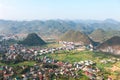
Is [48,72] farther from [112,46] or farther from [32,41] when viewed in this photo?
[32,41]

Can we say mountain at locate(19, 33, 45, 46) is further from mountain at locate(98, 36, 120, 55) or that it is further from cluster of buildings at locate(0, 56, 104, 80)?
cluster of buildings at locate(0, 56, 104, 80)

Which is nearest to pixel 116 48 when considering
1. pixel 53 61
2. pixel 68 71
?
pixel 53 61

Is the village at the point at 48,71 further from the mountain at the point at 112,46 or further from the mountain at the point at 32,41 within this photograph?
the mountain at the point at 32,41

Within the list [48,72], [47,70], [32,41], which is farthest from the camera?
[32,41]

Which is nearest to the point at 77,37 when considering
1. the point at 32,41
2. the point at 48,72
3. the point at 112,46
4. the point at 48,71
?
the point at 32,41

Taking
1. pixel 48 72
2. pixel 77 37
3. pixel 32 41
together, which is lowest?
pixel 48 72

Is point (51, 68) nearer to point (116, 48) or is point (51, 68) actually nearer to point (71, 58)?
point (71, 58)

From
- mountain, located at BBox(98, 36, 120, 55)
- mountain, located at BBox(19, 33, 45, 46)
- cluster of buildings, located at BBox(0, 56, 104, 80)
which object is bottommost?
cluster of buildings, located at BBox(0, 56, 104, 80)

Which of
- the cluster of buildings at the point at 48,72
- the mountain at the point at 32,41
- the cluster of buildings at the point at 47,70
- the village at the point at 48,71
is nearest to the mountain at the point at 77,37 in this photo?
the mountain at the point at 32,41

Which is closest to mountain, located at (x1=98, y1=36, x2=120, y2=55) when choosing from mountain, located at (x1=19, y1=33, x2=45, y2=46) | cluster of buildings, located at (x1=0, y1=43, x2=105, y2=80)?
mountain, located at (x1=19, y1=33, x2=45, y2=46)

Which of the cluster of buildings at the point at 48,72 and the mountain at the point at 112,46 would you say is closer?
the cluster of buildings at the point at 48,72

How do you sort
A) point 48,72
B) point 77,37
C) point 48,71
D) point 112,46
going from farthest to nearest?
point 77,37 → point 112,46 → point 48,71 → point 48,72
